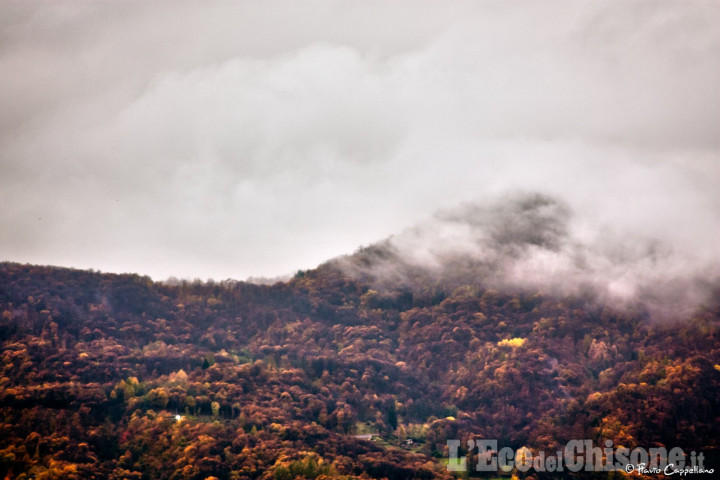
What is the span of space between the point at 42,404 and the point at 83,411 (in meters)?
7.32

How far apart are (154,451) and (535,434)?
68.9m

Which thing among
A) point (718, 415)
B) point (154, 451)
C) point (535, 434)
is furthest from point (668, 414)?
point (154, 451)

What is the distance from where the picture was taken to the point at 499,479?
188m

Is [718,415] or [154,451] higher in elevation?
[718,415]

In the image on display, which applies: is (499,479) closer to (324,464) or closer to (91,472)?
(324,464)

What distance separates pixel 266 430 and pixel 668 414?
2791 inches

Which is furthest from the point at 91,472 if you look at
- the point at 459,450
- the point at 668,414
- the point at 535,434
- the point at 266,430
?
the point at 668,414

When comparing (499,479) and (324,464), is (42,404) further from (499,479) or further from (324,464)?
(499,479)

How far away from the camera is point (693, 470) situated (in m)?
178

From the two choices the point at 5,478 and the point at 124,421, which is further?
the point at 124,421

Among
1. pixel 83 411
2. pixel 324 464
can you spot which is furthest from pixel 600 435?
pixel 83 411

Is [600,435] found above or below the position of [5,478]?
above

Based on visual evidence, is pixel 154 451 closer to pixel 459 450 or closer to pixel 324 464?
pixel 324 464

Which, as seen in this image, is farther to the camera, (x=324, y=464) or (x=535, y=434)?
(x=535, y=434)
